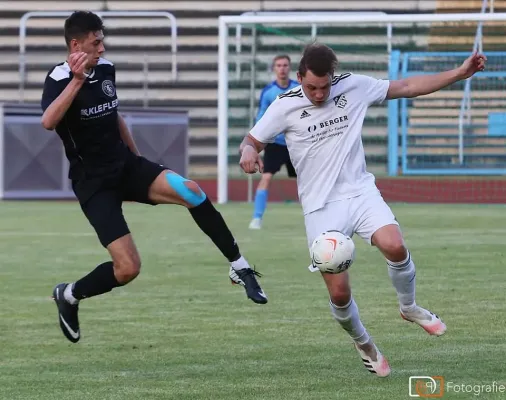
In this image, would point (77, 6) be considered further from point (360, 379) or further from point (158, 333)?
point (360, 379)

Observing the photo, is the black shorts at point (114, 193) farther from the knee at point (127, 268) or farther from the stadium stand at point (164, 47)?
the stadium stand at point (164, 47)

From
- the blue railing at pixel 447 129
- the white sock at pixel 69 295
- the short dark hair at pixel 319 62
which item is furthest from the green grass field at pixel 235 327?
the blue railing at pixel 447 129

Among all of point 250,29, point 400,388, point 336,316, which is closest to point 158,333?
point 336,316

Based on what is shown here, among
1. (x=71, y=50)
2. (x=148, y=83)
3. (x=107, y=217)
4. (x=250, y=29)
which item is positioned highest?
(x=71, y=50)

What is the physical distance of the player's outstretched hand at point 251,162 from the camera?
6.87m

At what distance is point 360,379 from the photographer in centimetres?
666

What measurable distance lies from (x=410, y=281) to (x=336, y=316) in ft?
1.59

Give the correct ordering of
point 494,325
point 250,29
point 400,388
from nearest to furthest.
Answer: point 400,388 → point 494,325 → point 250,29

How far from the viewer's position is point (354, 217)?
708cm

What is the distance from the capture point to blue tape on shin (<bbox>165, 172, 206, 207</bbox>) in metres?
7.92

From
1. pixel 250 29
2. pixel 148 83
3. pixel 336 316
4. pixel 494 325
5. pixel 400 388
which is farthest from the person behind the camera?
pixel 148 83

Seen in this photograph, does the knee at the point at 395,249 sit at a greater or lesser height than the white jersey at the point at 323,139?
lesser

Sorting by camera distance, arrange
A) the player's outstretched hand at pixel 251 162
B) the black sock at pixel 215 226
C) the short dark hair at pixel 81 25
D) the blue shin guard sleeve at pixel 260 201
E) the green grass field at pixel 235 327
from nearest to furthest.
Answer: the green grass field at pixel 235 327, the player's outstretched hand at pixel 251 162, the short dark hair at pixel 81 25, the black sock at pixel 215 226, the blue shin guard sleeve at pixel 260 201

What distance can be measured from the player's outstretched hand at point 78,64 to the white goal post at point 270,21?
45.5 ft
